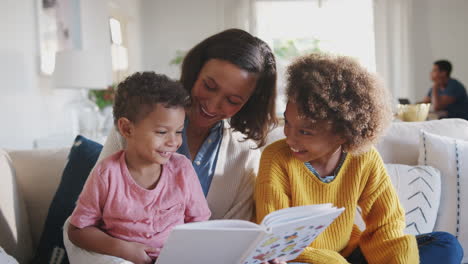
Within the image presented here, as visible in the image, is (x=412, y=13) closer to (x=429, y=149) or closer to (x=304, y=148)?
(x=429, y=149)

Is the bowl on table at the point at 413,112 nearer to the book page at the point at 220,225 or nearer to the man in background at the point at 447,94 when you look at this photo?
the book page at the point at 220,225

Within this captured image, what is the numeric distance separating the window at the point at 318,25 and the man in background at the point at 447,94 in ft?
4.61

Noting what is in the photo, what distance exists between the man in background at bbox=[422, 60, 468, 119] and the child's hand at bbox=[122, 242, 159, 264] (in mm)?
5311

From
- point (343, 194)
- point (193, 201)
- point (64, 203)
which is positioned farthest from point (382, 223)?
point (64, 203)

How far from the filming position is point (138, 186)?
1.24m

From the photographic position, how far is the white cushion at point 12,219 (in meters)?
1.62

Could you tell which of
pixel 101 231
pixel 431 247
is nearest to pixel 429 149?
pixel 431 247

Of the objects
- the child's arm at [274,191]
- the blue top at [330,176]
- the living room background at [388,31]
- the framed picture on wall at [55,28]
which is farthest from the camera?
the living room background at [388,31]

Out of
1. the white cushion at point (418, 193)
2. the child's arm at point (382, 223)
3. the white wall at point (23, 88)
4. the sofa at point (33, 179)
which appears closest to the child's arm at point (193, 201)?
the child's arm at point (382, 223)

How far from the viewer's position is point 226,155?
1.60m

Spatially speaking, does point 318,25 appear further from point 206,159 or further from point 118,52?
point 206,159

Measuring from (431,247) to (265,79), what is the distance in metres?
0.71

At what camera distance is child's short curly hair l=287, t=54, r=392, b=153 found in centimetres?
132

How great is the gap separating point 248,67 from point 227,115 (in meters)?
0.17
